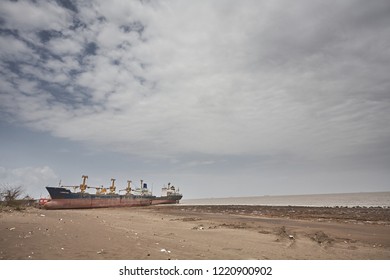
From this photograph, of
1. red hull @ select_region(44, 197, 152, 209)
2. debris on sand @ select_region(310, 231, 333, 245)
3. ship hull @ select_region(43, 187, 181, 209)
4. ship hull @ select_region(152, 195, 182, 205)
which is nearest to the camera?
debris on sand @ select_region(310, 231, 333, 245)

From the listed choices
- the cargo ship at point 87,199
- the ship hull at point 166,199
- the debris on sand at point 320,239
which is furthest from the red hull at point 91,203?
the debris on sand at point 320,239

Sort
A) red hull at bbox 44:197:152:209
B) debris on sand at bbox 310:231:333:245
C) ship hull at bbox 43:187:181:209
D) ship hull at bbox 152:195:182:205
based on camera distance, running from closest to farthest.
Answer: debris on sand at bbox 310:231:333:245
red hull at bbox 44:197:152:209
ship hull at bbox 43:187:181:209
ship hull at bbox 152:195:182:205

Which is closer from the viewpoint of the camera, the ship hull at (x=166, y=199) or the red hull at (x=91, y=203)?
the red hull at (x=91, y=203)

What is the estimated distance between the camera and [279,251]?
8.56 metres

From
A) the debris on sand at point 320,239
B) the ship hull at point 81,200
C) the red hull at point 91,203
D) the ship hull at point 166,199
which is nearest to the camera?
the debris on sand at point 320,239

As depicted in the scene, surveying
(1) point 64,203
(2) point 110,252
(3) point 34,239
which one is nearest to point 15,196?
(1) point 64,203

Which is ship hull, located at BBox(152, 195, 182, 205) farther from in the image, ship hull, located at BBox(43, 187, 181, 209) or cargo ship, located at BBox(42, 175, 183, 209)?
ship hull, located at BBox(43, 187, 181, 209)

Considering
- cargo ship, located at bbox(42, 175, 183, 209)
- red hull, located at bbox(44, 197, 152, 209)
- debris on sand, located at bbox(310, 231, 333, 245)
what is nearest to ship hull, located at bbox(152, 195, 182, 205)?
cargo ship, located at bbox(42, 175, 183, 209)

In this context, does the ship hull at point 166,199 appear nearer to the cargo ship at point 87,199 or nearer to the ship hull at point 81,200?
the cargo ship at point 87,199

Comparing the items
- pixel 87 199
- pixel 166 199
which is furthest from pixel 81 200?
pixel 166 199

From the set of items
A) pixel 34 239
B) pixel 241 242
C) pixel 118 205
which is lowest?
pixel 118 205

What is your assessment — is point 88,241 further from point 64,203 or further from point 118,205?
point 118,205

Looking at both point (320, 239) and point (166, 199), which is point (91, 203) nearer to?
point (166, 199)

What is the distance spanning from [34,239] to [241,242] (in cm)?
769
